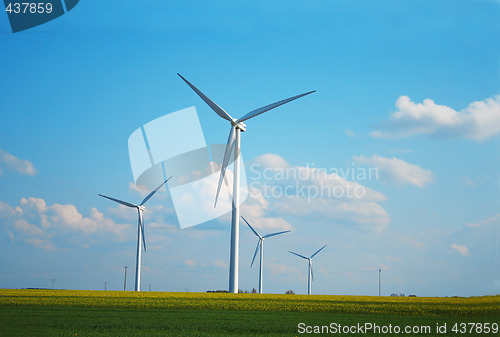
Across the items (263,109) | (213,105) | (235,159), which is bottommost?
(235,159)

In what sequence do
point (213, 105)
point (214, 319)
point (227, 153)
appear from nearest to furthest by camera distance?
1. point (214, 319)
2. point (227, 153)
3. point (213, 105)

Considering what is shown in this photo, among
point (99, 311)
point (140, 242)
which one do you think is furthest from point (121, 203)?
point (99, 311)

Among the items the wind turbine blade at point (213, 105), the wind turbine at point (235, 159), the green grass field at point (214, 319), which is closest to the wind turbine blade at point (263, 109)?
the wind turbine at point (235, 159)

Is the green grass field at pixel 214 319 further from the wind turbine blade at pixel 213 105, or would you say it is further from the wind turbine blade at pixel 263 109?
the wind turbine blade at pixel 213 105

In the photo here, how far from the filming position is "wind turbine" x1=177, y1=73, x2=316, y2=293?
54812 millimetres

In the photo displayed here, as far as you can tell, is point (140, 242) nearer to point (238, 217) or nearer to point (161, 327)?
point (238, 217)

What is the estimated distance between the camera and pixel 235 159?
58.2 metres

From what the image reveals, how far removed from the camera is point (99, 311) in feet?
113

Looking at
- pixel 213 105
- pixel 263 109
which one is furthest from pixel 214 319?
pixel 213 105

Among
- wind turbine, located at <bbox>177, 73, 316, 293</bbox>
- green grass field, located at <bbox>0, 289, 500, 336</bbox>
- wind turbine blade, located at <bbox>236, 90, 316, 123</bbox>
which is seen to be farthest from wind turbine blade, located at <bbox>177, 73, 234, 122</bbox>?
green grass field, located at <bbox>0, 289, 500, 336</bbox>

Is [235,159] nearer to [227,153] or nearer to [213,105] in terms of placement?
[227,153]

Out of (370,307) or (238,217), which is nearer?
(370,307)

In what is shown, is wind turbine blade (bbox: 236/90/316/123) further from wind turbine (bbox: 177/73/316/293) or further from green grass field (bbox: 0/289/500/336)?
green grass field (bbox: 0/289/500/336)

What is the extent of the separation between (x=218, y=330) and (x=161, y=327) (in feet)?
9.15
